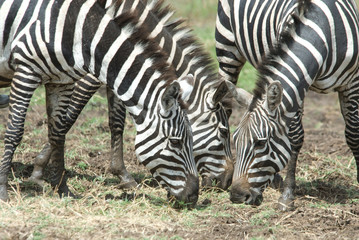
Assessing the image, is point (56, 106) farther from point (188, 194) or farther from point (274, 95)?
point (274, 95)

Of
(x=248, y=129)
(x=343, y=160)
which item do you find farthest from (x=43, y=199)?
(x=343, y=160)

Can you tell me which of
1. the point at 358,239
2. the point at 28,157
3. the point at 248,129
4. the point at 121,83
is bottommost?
the point at 358,239

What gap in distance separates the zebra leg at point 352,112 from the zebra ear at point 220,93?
1502mm

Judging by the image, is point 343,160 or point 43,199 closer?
point 43,199

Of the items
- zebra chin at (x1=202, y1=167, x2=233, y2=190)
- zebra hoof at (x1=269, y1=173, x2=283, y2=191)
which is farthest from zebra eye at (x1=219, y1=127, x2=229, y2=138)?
zebra hoof at (x1=269, y1=173, x2=283, y2=191)

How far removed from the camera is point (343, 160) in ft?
28.1

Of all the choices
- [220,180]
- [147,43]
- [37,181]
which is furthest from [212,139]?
[37,181]

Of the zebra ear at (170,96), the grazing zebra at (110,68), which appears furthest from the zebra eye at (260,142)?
the zebra ear at (170,96)

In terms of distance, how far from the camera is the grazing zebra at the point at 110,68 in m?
5.88

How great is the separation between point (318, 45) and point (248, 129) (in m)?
1.30

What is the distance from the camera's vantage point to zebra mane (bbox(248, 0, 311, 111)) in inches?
240

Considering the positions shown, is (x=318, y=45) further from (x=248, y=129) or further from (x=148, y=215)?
(x=148, y=215)

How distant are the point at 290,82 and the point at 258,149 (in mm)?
839

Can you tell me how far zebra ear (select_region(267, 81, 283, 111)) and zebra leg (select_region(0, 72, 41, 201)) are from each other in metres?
2.58
